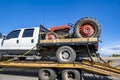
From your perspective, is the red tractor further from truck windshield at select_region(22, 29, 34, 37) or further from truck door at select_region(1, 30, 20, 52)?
truck door at select_region(1, 30, 20, 52)

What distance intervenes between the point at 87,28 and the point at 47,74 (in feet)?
9.05

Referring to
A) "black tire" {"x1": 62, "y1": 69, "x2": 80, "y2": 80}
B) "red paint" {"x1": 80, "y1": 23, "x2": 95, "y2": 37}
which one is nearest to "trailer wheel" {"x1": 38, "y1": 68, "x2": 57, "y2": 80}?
"black tire" {"x1": 62, "y1": 69, "x2": 80, "y2": 80}

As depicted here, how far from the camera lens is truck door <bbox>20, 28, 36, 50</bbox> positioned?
10691 millimetres

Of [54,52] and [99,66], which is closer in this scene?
[99,66]

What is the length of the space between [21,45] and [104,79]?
4443 mm

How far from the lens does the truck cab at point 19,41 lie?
10740 millimetres

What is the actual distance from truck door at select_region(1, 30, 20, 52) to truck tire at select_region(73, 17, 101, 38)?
324 centimetres

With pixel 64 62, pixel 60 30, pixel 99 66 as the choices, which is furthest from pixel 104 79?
pixel 60 30

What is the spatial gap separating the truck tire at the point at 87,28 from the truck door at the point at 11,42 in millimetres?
3236

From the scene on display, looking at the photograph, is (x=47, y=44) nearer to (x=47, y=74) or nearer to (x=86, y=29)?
(x=47, y=74)

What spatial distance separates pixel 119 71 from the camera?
8.71 m

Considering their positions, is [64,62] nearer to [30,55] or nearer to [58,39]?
[58,39]

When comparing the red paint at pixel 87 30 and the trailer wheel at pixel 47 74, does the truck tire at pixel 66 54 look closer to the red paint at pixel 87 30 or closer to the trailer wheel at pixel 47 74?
the trailer wheel at pixel 47 74

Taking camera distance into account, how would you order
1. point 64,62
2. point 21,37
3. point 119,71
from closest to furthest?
point 119,71, point 64,62, point 21,37
